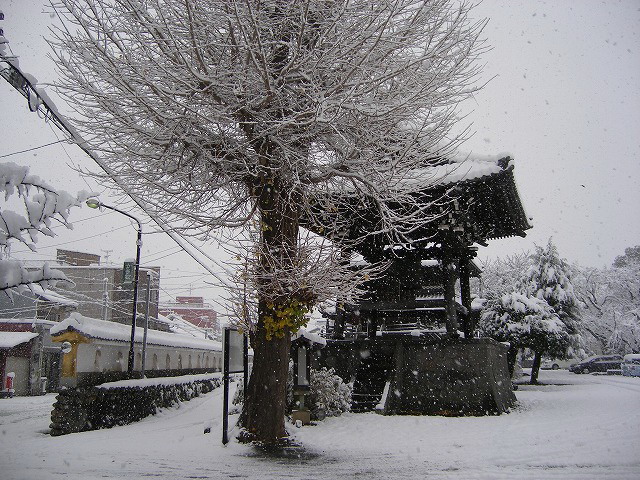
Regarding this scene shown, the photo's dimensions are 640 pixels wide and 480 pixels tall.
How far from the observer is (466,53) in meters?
7.34

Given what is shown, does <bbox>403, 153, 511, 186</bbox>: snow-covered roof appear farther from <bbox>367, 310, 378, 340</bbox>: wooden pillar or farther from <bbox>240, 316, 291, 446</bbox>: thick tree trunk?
<bbox>367, 310, 378, 340</bbox>: wooden pillar

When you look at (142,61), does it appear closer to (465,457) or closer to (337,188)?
(337,188)

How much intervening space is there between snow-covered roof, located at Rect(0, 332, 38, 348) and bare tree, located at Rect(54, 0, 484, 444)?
25.8m

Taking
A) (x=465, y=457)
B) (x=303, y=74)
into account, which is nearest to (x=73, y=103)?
(x=303, y=74)

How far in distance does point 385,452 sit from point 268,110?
536 cm

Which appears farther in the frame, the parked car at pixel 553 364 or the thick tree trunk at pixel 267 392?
the parked car at pixel 553 364

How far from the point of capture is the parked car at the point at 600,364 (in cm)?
3809

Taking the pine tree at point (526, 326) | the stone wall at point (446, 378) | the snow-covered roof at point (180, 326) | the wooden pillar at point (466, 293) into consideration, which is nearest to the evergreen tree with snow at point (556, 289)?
the pine tree at point (526, 326)

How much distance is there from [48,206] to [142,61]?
14.4ft

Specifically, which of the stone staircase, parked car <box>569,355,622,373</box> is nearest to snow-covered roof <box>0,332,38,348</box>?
the stone staircase

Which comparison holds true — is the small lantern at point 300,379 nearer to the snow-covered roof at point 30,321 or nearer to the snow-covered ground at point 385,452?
the snow-covered ground at point 385,452

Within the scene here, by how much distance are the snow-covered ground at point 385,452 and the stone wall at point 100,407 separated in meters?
1.04

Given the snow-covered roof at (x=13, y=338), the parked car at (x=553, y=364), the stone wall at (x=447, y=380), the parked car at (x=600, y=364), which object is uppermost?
the snow-covered roof at (x=13, y=338)

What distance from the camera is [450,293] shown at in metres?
11.7
